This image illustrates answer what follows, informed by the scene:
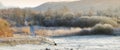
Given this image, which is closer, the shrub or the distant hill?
the shrub

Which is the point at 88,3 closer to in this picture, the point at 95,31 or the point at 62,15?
the point at 62,15

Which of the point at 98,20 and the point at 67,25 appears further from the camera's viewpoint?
the point at 67,25

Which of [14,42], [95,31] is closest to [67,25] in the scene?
[95,31]

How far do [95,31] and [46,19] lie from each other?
64.7ft

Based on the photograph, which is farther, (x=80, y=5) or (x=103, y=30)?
(x=80, y=5)

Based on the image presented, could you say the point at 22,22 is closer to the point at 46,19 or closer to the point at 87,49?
the point at 46,19

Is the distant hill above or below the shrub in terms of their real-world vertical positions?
below

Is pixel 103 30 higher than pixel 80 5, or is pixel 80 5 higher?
pixel 103 30

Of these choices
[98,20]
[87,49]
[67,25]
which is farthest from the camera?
[67,25]

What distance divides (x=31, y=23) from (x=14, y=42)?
34.8 meters

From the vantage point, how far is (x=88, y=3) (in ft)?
330

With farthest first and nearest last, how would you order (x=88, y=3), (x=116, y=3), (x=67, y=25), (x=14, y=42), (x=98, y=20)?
(x=88, y=3)
(x=116, y=3)
(x=67, y=25)
(x=98, y=20)
(x=14, y=42)

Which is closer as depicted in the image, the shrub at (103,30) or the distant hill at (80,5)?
the shrub at (103,30)

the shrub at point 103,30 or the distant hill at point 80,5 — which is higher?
the shrub at point 103,30
